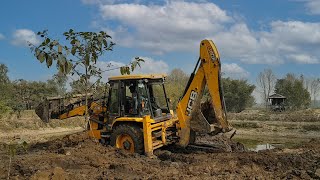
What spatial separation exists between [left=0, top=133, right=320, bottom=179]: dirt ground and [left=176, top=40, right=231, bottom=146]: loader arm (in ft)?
2.73

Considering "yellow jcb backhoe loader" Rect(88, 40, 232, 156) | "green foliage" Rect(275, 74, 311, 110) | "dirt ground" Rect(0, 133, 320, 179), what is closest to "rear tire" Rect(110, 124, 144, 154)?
"yellow jcb backhoe loader" Rect(88, 40, 232, 156)

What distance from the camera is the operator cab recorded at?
11.2 meters

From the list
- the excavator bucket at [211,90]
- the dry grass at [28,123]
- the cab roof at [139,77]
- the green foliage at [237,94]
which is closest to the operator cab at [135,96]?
the cab roof at [139,77]

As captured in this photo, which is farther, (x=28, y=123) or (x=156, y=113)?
(x=28, y=123)

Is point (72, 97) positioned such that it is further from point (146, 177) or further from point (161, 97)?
point (146, 177)

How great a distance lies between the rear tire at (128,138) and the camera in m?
11.0

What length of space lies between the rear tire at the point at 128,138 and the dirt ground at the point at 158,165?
1.10ft

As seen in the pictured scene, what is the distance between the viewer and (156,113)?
38.0 feet

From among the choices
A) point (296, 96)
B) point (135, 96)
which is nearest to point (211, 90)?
point (135, 96)

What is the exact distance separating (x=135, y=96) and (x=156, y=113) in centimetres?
91

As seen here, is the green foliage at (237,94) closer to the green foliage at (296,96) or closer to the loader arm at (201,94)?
the green foliage at (296,96)

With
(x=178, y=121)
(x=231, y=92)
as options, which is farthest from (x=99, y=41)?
(x=231, y=92)

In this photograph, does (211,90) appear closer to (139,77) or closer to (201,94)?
(201,94)

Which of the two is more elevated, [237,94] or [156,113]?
[237,94]
